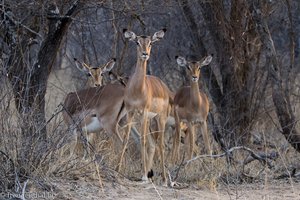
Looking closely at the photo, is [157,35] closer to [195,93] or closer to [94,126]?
[94,126]

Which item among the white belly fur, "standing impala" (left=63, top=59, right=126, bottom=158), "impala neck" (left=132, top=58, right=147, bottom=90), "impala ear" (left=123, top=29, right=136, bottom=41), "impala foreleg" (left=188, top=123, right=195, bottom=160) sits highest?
"impala ear" (left=123, top=29, right=136, bottom=41)

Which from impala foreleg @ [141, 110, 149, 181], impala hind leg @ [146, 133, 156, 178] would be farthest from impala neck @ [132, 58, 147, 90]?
impala hind leg @ [146, 133, 156, 178]

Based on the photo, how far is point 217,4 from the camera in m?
10.4

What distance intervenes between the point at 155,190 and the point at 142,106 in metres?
1.66

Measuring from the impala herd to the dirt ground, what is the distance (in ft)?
1.78

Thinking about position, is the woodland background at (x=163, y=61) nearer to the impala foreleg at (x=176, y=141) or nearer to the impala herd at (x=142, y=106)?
the impala herd at (x=142, y=106)

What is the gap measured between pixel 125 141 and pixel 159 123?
25.2 inches

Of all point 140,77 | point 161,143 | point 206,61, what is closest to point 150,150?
point 161,143

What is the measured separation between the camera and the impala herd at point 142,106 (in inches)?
333

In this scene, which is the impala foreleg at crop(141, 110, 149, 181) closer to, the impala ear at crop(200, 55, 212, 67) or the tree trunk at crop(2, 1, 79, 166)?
the tree trunk at crop(2, 1, 79, 166)

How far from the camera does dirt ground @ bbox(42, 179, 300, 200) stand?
6562 mm

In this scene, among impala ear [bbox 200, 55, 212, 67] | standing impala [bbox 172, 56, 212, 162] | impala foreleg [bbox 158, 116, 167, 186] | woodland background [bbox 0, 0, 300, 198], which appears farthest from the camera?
standing impala [bbox 172, 56, 212, 162]

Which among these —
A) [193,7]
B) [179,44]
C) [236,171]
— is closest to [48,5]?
[236,171]

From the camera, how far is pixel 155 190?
696 centimetres
